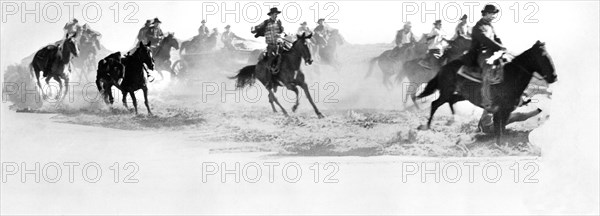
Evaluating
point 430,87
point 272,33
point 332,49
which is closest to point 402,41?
point 430,87

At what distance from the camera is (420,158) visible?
591 cm

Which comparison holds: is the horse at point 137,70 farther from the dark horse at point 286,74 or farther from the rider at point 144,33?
the dark horse at point 286,74

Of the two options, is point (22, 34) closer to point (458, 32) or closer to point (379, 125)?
point (379, 125)

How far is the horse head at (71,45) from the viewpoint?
19.9 feet

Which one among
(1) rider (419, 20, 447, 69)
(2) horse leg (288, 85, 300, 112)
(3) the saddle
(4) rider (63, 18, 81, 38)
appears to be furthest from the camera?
(4) rider (63, 18, 81, 38)

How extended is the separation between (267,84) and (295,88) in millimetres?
252

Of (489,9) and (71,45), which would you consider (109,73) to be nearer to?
(71,45)

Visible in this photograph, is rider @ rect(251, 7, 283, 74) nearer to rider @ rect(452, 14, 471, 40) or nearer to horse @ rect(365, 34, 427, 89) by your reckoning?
horse @ rect(365, 34, 427, 89)

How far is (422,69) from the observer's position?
5.86 m

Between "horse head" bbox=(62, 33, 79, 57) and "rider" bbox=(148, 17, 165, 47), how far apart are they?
0.70m

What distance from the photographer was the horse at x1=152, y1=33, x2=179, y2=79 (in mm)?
5977

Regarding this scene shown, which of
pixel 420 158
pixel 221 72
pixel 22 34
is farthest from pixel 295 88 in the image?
pixel 22 34

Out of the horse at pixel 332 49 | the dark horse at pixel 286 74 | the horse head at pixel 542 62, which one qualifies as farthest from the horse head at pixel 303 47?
the horse head at pixel 542 62

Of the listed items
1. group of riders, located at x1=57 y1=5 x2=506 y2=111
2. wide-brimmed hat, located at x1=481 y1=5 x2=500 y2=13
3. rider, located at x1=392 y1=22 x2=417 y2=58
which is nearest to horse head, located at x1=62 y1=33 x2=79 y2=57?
group of riders, located at x1=57 y1=5 x2=506 y2=111
